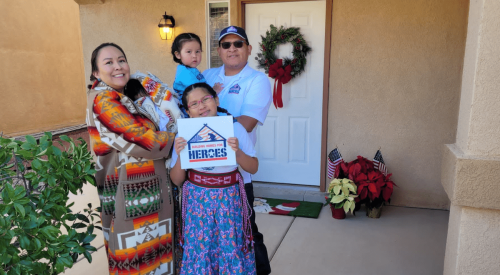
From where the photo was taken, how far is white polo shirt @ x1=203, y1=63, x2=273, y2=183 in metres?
2.16

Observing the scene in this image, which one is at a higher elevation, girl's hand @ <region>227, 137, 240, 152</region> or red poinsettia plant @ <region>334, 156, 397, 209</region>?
girl's hand @ <region>227, 137, 240, 152</region>

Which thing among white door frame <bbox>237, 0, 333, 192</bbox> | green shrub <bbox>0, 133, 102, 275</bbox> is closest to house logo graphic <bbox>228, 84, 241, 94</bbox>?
green shrub <bbox>0, 133, 102, 275</bbox>

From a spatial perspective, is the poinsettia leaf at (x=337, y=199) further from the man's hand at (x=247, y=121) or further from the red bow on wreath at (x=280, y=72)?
the man's hand at (x=247, y=121)

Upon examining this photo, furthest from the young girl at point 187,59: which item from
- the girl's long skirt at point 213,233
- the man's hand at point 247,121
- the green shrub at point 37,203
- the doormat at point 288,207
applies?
the doormat at point 288,207

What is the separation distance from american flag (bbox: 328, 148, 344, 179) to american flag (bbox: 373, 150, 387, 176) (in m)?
0.38

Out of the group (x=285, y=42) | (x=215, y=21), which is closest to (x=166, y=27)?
(x=215, y=21)

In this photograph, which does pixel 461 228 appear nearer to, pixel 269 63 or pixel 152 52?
pixel 269 63

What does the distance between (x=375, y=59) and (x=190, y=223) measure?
3078 mm

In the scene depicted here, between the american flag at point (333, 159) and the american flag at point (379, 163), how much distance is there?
38 cm

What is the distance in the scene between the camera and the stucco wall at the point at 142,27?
4.70m

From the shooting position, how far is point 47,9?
10.7m

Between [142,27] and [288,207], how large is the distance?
10.1ft

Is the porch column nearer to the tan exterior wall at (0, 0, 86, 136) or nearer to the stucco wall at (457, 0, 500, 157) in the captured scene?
the stucco wall at (457, 0, 500, 157)

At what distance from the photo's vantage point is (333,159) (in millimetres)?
4273
